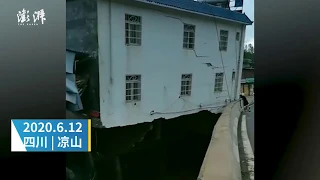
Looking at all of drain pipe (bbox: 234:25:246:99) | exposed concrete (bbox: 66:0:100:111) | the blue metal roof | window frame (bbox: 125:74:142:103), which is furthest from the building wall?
exposed concrete (bbox: 66:0:100:111)

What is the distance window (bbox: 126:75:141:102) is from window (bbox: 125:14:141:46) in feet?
0.60

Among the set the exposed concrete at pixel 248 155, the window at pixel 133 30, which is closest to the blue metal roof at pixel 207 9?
the window at pixel 133 30

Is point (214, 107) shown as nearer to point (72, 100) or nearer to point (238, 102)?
point (238, 102)

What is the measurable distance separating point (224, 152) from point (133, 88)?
0.62 meters

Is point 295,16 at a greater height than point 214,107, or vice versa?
point 295,16

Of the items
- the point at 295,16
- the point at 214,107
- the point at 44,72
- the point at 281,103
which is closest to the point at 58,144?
the point at 44,72

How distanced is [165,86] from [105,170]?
0.58m

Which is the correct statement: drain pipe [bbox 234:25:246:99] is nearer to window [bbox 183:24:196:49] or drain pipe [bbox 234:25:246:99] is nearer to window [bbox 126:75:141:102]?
window [bbox 183:24:196:49]

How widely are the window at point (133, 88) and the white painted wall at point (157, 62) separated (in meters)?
0.02

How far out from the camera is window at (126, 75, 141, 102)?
1.49 m

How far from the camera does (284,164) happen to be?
147 cm

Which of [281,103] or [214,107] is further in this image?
[214,107]

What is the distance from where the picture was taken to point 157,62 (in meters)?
1.51

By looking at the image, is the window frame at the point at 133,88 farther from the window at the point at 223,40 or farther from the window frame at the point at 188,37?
the window at the point at 223,40
